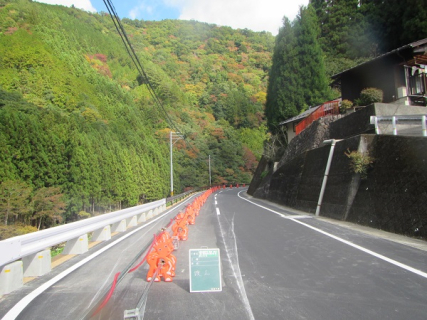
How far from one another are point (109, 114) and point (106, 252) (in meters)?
53.3

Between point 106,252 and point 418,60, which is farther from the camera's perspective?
point 418,60

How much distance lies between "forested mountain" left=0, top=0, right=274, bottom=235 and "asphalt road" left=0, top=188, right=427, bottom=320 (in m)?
16.6

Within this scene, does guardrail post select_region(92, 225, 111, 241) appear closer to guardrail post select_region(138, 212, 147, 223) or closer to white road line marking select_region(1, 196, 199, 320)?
white road line marking select_region(1, 196, 199, 320)

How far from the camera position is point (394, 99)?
2005 centimetres

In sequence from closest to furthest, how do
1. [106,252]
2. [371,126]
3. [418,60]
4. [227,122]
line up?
[106,252] → [371,126] → [418,60] → [227,122]

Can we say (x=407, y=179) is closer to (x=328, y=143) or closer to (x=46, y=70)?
(x=328, y=143)

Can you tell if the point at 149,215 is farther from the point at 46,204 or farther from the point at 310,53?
the point at 310,53

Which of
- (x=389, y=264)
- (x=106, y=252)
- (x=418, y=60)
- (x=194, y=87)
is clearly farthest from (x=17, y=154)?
(x=194, y=87)

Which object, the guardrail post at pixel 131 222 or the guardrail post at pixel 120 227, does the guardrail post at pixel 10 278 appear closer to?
the guardrail post at pixel 120 227

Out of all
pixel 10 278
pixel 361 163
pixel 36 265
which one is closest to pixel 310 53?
pixel 361 163

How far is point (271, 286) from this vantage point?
5.03 m

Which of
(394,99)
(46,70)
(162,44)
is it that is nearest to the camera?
(394,99)

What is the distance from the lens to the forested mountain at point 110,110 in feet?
77.0

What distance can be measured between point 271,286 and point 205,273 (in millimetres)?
1016
